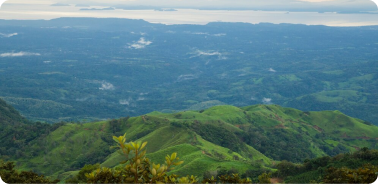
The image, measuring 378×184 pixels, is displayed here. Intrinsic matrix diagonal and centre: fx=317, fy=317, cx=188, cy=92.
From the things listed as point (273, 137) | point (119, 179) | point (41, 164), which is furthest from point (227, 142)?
point (119, 179)

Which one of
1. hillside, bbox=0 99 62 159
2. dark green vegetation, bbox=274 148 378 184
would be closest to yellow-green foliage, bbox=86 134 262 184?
dark green vegetation, bbox=274 148 378 184

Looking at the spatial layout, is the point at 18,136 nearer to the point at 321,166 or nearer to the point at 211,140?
the point at 211,140

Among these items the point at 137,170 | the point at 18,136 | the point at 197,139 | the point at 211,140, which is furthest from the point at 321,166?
the point at 18,136

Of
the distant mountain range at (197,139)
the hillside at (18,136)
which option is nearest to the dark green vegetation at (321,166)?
the distant mountain range at (197,139)

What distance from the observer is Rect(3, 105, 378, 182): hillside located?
60.8m

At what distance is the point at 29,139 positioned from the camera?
3354 inches

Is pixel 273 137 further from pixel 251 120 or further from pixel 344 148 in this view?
pixel 344 148

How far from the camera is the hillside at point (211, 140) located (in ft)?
199

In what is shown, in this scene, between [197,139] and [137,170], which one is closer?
[137,170]

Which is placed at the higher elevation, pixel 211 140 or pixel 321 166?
pixel 321 166

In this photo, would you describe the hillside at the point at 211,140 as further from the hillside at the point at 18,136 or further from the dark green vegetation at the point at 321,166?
the dark green vegetation at the point at 321,166

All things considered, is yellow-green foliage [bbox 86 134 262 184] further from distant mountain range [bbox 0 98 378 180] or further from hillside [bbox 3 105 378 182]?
hillside [bbox 3 105 378 182]

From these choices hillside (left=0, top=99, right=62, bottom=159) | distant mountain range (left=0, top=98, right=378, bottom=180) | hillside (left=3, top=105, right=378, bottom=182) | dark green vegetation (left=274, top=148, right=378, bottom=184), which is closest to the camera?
dark green vegetation (left=274, top=148, right=378, bottom=184)

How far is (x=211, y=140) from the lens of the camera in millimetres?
77375
